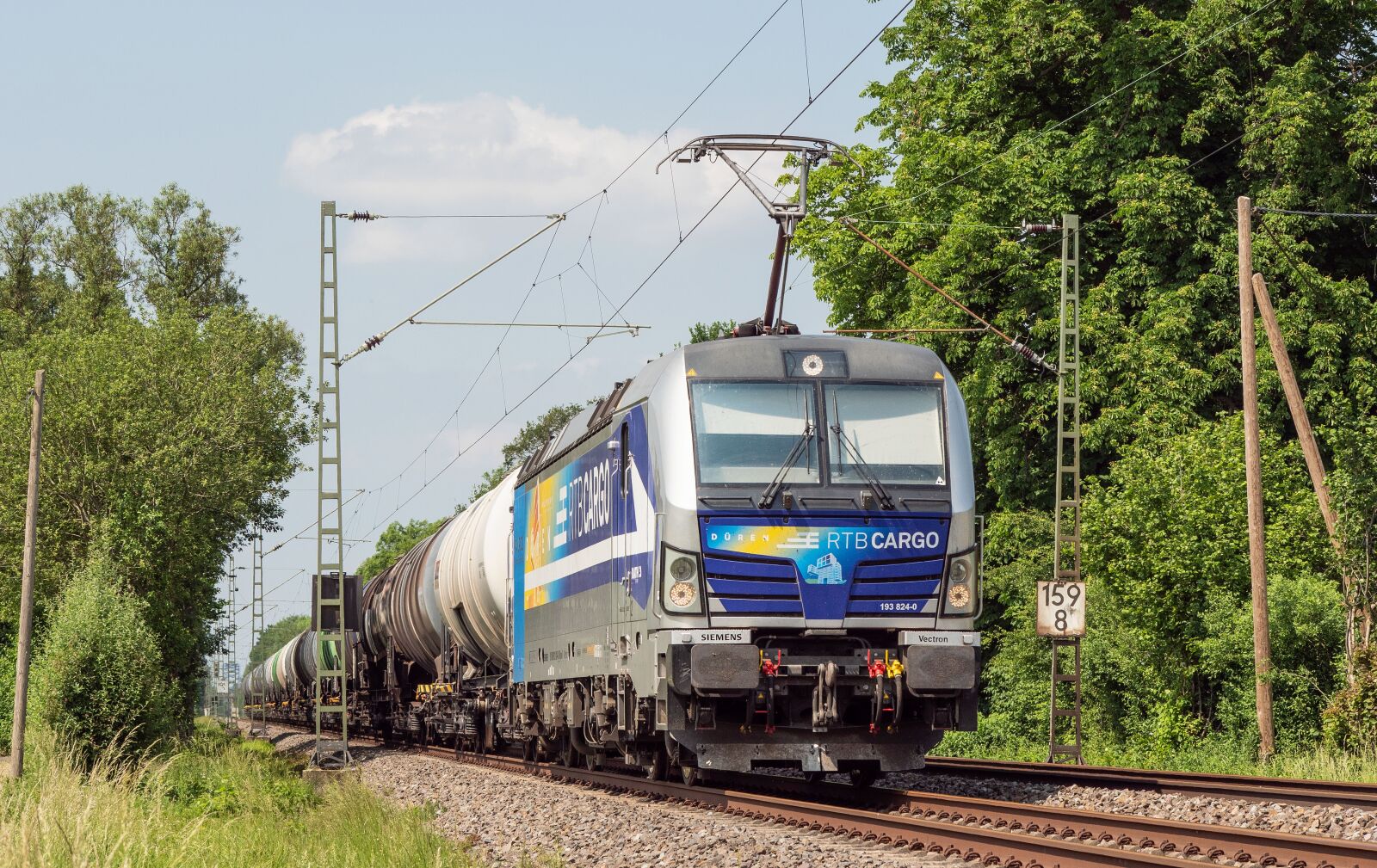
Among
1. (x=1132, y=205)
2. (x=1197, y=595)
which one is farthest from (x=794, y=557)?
(x=1132, y=205)

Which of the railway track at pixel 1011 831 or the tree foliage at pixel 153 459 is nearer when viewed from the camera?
the railway track at pixel 1011 831

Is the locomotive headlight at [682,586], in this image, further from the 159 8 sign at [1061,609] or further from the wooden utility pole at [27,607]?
the wooden utility pole at [27,607]

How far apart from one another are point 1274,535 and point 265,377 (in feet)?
94.9

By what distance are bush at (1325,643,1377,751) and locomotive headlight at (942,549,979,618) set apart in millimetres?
8528

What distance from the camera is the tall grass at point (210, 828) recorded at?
9.55 m

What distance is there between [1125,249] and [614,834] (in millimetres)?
24204

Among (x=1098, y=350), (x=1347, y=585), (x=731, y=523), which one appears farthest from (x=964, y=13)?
(x=731, y=523)

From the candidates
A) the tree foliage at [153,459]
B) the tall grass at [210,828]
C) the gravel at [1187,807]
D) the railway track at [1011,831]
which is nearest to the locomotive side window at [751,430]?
the railway track at [1011,831]

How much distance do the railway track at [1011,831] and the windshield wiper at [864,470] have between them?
2.62 meters

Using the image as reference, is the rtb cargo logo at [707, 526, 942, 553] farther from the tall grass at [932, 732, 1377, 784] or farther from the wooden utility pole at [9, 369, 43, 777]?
the wooden utility pole at [9, 369, 43, 777]

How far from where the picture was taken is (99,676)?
26.0 metres

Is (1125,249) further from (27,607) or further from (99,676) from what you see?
(27,607)

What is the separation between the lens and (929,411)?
14602 mm

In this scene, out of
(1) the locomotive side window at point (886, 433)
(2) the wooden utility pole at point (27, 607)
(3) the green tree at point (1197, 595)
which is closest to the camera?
(1) the locomotive side window at point (886, 433)
